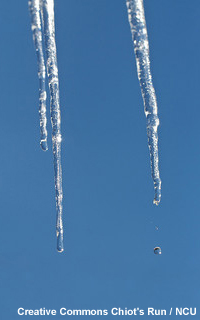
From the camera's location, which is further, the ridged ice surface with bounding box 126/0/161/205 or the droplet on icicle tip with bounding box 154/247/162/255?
the droplet on icicle tip with bounding box 154/247/162/255

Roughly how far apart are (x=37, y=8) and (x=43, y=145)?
385 millimetres

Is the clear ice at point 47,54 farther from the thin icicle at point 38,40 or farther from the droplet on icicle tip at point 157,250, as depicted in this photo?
the droplet on icicle tip at point 157,250

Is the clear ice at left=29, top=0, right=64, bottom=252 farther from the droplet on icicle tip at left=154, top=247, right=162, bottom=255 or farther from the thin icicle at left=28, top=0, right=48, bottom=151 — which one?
the droplet on icicle tip at left=154, top=247, right=162, bottom=255

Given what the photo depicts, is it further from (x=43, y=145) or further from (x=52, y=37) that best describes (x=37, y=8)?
(x=43, y=145)

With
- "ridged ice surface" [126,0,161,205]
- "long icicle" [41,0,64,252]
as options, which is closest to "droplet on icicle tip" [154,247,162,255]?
"long icicle" [41,0,64,252]

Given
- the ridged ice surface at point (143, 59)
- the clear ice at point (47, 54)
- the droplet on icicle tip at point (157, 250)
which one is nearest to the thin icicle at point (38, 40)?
the clear ice at point (47, 54)

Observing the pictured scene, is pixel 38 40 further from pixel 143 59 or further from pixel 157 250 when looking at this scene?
pixel 157 250

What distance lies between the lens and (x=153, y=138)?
117cm

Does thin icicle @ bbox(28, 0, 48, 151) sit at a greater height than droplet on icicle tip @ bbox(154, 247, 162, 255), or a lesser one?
greater

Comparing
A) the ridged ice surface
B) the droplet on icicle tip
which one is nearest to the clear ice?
the ridged ice surface

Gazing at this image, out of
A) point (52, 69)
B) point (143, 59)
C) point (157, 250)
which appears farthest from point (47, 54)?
point (157, 250)

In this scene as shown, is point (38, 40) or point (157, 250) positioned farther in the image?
point (157, 250)

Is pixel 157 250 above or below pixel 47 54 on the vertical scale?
below

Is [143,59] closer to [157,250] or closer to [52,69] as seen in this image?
[52,69]
